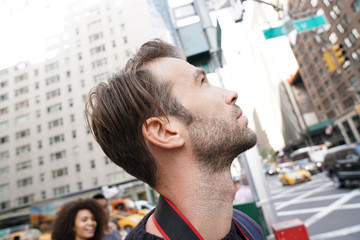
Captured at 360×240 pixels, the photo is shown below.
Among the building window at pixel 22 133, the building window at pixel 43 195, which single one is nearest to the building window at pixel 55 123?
the building window at pixel 22 133

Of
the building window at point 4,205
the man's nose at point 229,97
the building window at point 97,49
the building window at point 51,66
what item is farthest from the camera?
the building window at point 51,66

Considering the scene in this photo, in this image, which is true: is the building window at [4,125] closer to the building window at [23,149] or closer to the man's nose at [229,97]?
the building window at [23,149]

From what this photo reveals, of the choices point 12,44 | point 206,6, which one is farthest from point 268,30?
point 12,44

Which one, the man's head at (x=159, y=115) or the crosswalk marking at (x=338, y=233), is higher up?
the man's head at (x=159, y=115)

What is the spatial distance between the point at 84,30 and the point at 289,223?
3752 cm

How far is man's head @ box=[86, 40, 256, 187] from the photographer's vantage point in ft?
2.96

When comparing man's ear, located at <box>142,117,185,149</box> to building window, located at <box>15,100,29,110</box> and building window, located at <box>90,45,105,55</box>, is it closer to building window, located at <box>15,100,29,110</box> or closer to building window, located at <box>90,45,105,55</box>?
building window, located at <box>90,45,105,55</box>

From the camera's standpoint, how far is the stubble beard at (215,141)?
0.89 meters

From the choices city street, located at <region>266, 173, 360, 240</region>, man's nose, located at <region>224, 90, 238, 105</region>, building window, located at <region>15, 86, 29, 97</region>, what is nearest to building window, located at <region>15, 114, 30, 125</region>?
building window, located at <region>15, 86, 29, 97</region>

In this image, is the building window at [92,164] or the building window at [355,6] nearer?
the building window at [355,6]

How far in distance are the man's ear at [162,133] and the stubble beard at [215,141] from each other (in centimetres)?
6

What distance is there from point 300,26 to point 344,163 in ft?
21.0

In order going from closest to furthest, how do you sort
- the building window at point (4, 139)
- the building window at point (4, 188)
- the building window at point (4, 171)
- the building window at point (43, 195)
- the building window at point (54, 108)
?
1. the building window at point (43, 195)
2. the building window at point (4, 188)
3. the building window at point (4, 171)
4. the building window at point (54, 108)
5. the building window at point (4, 139)

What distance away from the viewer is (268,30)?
399 cm
